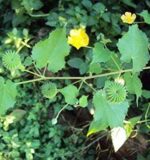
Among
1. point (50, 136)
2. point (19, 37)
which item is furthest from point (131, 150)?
point (19, 37)

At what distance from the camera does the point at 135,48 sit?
1.01m

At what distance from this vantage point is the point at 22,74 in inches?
92.7

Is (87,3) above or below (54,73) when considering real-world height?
above

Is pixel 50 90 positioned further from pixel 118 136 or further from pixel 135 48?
pixel 118 136

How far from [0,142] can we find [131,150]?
0.63m

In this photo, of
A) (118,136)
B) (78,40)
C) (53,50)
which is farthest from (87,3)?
(53,50)

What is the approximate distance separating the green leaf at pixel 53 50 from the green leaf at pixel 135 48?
0.13 m

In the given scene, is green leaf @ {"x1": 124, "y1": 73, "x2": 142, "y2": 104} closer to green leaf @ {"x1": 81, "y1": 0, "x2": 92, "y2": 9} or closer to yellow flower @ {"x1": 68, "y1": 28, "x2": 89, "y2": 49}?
yellow flower @ {"x1": 68, "y1": 28, "x2": 89, "y2": 49}

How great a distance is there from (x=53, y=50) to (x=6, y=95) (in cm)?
14

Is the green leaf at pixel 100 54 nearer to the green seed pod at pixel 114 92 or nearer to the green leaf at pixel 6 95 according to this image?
the green seed pod at pixel 114 92

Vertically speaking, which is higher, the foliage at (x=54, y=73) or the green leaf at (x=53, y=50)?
the green leaf at (x=53, y=50)

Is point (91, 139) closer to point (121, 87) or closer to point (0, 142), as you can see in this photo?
point (0, 142)

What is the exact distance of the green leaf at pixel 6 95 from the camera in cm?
99

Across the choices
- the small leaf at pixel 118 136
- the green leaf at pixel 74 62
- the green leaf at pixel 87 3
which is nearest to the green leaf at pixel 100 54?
the small leaf at pixel 118 136
